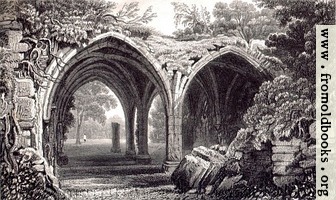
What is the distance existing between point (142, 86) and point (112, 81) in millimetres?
884

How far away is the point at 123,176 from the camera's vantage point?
31.8ft

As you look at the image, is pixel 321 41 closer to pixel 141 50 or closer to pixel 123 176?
pixel 141 50

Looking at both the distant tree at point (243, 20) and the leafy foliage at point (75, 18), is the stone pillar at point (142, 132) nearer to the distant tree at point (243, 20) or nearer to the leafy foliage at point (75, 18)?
the leafy foliage at point (75, 18)

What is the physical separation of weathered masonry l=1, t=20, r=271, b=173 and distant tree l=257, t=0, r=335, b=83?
0.89 m

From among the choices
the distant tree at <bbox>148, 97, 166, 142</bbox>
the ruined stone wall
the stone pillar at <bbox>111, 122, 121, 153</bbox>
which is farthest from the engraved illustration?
the distant tree at <bbox>148, 97, 166, 142</bbox>

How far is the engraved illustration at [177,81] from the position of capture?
25.3 ft

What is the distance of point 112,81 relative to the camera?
12.6 m

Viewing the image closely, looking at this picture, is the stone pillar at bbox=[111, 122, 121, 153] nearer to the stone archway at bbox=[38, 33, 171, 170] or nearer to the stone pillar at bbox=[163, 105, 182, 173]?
the stone archway at bbox=[38, 33, 171, 170]

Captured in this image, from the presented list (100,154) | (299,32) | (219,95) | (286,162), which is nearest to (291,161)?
(286,162)

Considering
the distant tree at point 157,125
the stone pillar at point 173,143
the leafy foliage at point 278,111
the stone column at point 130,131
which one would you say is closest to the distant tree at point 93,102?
the stone column at point 130,131

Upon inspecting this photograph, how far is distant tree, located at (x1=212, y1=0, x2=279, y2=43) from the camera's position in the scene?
A: 327 inches

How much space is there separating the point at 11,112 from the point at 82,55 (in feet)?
6.70

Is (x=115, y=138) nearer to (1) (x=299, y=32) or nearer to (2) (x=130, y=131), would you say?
(2) (x=130, y=131)

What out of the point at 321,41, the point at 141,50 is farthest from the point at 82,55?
the point at 321,41
